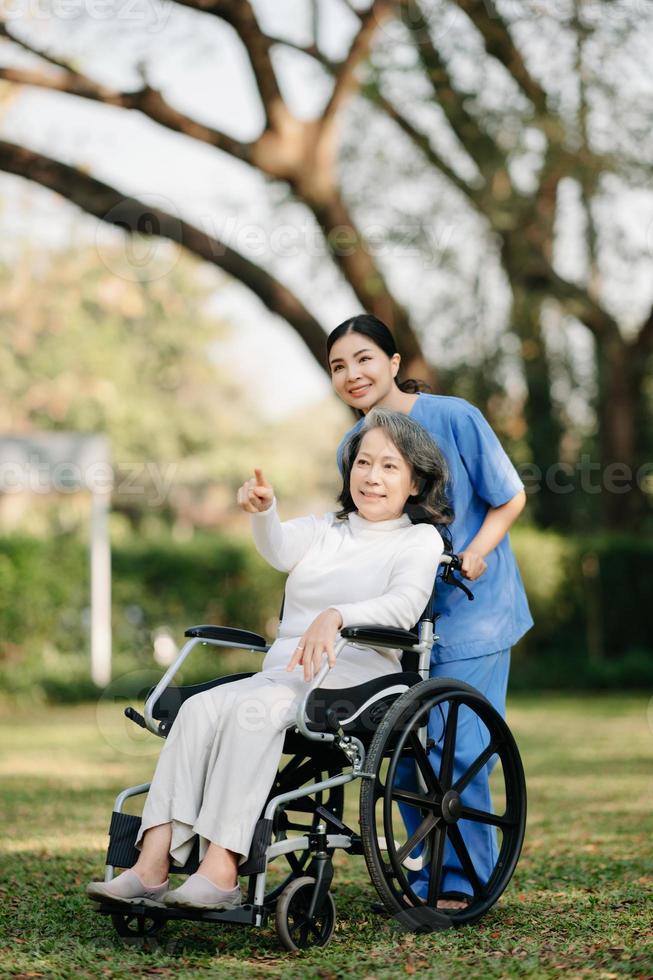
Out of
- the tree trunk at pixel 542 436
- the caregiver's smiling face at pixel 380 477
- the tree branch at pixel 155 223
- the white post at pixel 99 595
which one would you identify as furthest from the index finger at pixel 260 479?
the tree trunk at pixel 542 436

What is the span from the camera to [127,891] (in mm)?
3035

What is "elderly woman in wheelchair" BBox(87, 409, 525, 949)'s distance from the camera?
3.05 meters

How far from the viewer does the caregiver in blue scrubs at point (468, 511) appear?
3.72m

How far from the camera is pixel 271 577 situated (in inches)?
499

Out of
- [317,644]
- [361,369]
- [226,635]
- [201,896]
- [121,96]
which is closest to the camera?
[201,896]

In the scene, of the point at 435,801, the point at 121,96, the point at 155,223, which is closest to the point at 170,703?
the point at 435,801

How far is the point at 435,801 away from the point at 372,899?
69 cm

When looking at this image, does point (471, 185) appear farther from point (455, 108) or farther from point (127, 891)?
point (127, 891)

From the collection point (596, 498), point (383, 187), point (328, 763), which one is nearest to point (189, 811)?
point (328, 763)

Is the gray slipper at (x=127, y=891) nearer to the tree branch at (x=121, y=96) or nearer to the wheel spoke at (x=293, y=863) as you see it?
the wheel spoke at (x=293, y=863)

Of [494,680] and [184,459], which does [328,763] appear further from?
[184,459]

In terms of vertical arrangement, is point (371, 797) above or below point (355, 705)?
below

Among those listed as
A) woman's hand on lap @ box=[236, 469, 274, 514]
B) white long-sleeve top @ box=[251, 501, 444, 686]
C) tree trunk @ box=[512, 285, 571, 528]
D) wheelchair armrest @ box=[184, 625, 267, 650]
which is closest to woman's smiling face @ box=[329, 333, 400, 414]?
white long-sleeve top @ box=[251, 501, 444, 686]

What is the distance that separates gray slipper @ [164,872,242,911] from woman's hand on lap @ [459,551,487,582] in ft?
3.37
